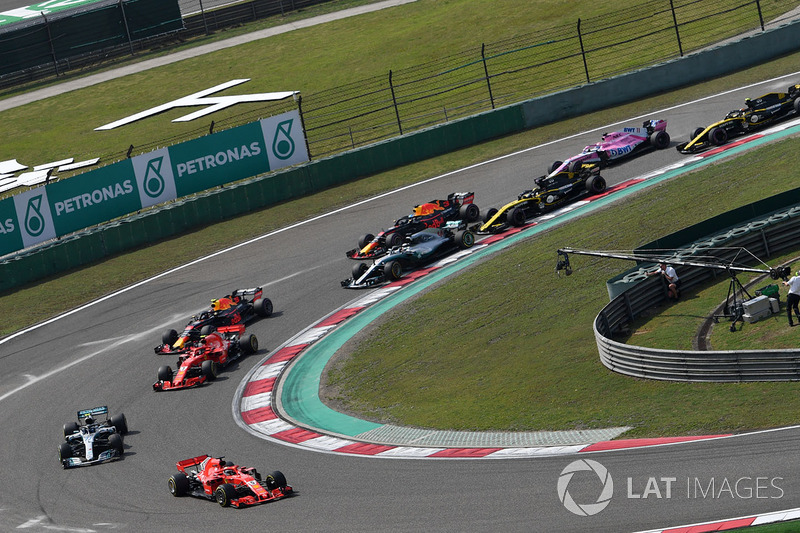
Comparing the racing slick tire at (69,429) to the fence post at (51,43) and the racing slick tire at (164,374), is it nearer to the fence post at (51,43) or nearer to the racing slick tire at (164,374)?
the racing slick tire at (164,374)

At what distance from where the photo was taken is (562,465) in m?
13.7

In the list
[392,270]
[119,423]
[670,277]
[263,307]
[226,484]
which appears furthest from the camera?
[392,270]

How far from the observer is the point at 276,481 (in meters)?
15.2

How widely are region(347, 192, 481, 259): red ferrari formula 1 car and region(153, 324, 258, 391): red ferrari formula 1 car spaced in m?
5.33

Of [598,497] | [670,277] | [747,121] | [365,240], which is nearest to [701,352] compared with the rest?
[598,497]

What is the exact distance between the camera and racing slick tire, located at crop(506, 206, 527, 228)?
28344mm

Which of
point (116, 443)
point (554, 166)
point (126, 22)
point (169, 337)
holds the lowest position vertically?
point (116, 443)

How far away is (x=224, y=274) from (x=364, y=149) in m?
9.67

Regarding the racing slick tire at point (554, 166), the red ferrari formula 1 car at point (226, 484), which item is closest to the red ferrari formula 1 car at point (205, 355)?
the red ferrari formula 1 car at point (226, 484)

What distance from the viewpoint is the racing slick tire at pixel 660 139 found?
31.1 m

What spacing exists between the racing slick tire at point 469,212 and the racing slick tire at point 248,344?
851cm

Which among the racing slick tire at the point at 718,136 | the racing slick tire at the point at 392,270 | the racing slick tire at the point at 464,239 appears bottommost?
the racing slick tire at the point at 392,270

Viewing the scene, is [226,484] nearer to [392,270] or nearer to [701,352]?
[701,352]

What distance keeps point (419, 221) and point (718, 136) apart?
33.3ft
